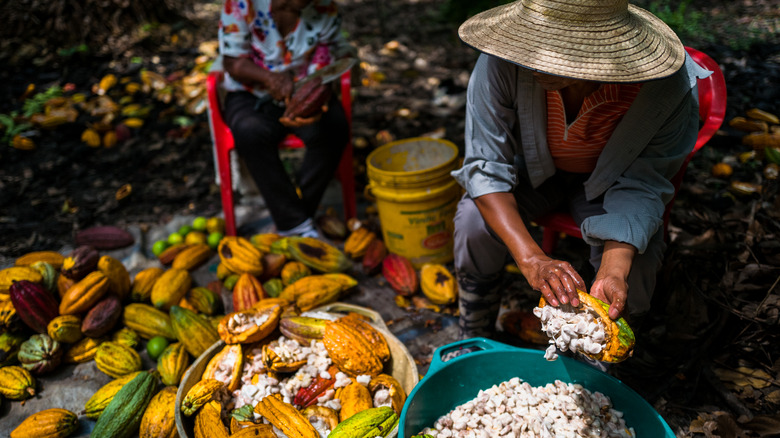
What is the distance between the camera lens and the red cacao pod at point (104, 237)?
11.3 feet

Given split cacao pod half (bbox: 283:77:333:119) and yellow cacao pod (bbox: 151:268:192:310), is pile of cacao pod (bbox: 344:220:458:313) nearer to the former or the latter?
split cacao pod half (bbox: 283:77:333:119)

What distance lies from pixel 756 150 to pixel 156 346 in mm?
3866

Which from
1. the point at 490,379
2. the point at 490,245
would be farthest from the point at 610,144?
the point at 490,379

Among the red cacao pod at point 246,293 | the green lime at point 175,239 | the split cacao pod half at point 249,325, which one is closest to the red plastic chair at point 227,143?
the green lime at point 175,239

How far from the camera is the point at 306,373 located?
7.27 feet

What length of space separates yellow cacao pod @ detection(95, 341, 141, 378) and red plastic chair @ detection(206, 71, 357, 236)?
122cm

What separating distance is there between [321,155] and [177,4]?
17.9 feet

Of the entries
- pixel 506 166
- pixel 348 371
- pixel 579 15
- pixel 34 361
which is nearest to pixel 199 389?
pixel 348 371

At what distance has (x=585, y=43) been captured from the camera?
1.61m

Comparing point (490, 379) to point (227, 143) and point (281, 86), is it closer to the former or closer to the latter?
point (281, 86)

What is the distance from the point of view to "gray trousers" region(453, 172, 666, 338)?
2.13 metres

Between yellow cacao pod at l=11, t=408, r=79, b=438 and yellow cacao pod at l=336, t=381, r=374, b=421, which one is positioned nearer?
yellow cacao pod at l=336, t=381, r=374, b=421

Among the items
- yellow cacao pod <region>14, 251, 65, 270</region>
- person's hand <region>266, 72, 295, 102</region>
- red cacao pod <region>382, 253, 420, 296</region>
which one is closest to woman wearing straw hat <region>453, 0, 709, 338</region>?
red cacao pod <region>382, 253, 420, 296</region>

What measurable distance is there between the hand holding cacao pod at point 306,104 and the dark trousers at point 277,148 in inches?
3.8
